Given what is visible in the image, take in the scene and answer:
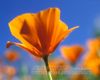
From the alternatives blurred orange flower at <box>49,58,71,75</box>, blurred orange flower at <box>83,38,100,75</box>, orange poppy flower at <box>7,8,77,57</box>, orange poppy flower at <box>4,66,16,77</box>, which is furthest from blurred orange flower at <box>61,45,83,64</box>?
orange poppy flower at <box>7,8,77,57</box>

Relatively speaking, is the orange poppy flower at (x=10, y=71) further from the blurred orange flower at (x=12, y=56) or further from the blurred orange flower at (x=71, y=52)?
the blurred orange flower at (x=71, y=52)

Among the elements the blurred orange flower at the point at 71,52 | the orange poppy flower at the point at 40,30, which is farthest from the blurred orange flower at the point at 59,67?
the orange poppy flower at the point at 40,30

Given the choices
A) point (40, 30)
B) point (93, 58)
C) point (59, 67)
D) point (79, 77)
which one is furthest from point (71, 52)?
point (40, 30)

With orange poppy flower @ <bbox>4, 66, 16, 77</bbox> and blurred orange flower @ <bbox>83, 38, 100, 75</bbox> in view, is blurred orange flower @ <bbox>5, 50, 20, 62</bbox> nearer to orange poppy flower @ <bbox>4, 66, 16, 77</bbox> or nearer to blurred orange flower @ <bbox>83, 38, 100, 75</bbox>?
orange poppy flower @ <bbox>4, 66, 16, 77</bbox>

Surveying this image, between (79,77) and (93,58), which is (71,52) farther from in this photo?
(93,58)

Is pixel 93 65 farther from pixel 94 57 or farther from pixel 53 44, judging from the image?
pixel 53 44

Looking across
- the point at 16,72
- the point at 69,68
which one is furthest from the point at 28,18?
the point at 16,72
